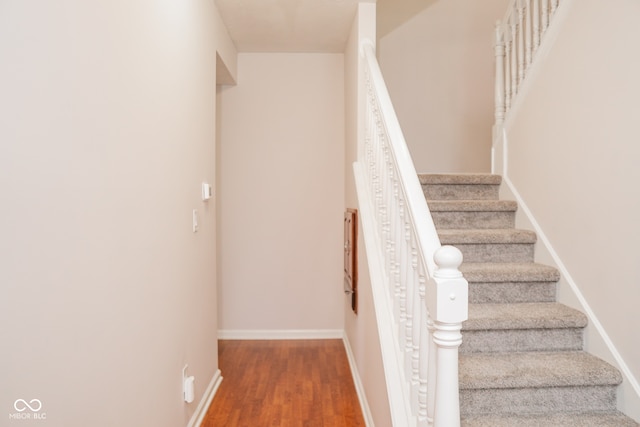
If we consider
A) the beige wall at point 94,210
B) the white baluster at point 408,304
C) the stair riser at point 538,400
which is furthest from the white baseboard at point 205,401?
the stair riser at point 538,400

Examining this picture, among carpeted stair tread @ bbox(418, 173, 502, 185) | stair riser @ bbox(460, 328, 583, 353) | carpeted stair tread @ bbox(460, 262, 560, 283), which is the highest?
carpeted stair tread @ bbox(418, 173, 502, 185)

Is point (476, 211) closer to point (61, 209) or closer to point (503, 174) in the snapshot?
point (503, 174)

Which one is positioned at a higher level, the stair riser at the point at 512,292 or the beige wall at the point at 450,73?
the beige wall at the point at 450,73

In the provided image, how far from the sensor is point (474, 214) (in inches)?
115

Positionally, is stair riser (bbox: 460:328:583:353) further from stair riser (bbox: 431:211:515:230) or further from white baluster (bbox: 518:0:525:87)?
white baluster (bbox: 518:0:525:87)

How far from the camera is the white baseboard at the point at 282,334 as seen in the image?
4.40 m

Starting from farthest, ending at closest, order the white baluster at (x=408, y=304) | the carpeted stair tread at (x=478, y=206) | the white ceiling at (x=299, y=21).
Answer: the white ceiling at (x=299, y=21), the carpeted stair tread at (x=478, y=206), the white baluster at (x=408, y=304)

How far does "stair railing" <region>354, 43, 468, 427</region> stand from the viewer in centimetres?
127

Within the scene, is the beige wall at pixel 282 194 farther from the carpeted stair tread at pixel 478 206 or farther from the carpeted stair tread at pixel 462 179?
the carpeted stair tread at pixel 478 206

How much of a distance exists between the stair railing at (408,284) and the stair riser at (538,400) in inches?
14.1

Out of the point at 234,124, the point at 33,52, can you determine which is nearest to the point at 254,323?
the point at 234,124

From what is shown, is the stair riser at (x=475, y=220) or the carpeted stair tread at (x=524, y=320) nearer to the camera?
the carpeted stair tread at (x=524, y=320)

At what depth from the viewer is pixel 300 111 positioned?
4.36 m

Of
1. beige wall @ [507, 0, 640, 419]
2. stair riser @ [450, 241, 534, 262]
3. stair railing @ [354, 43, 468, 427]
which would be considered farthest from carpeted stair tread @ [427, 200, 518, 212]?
stair railing @ [354, 43, 468, 427]
